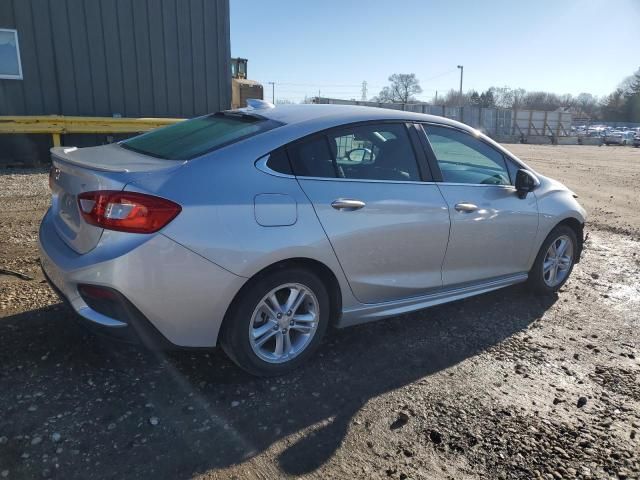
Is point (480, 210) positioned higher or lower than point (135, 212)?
lower

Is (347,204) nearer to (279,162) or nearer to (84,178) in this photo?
(279,162)

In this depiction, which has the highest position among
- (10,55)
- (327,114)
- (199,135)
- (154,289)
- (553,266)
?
(10,55)

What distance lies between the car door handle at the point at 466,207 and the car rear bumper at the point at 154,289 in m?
1.77

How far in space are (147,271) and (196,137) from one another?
1096mm

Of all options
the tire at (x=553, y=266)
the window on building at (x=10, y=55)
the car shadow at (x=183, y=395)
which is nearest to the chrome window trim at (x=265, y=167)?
the car shadow at (x=183, y=395)

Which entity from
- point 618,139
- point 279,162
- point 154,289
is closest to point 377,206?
point 279,162

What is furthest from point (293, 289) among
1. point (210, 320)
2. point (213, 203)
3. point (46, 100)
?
point (46, 100)

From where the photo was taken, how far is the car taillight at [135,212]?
8.52 feet

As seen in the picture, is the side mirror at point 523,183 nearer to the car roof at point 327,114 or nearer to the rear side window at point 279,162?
the car roof at point 327,114

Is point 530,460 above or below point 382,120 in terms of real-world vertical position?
below

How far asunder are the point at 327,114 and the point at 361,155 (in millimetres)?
359

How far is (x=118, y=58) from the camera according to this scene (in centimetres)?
1176

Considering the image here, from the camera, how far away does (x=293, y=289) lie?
3074 millimetres

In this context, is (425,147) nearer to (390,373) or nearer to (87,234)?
(390,373)
